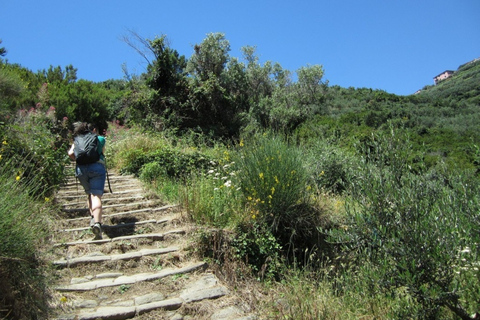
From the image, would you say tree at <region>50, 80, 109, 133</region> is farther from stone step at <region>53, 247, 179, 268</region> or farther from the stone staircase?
stone step at <region>53, 247, 179, 268</region>

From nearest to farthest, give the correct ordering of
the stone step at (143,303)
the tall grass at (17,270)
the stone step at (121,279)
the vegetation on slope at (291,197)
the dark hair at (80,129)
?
1. the vegetation on slope at (291,197)
2. the tall grass at (17,270)
3. the stone step at (143,303)
4. the stone step at (121,279)
5. the dark hair at (80,129)

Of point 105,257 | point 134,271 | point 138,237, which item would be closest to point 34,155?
point 138,237

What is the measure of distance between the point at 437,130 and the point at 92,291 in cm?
2400

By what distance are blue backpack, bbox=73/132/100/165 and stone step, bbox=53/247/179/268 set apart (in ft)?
4.74

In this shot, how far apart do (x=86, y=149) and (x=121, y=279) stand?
2.13 m

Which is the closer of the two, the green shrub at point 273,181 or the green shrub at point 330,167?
the green shrub at point 273,181

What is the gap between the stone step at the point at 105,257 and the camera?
4.42 metres

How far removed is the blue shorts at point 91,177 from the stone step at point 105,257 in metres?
1.08

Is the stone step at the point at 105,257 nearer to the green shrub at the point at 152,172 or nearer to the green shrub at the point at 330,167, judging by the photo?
the green shrub at the point at 152,172

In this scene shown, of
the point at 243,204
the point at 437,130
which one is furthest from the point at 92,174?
the point at 437,130

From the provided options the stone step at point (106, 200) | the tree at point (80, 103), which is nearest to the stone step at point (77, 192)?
the stone step at point (106, 200)

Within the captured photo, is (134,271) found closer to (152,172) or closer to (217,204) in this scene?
(217,204)

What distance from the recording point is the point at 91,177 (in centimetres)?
550

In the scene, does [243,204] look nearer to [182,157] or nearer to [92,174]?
[92,174]
